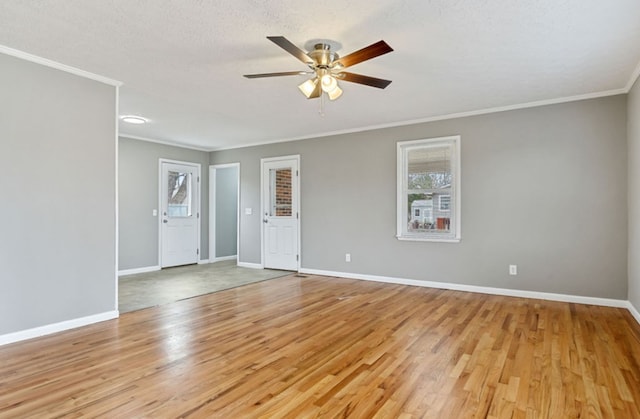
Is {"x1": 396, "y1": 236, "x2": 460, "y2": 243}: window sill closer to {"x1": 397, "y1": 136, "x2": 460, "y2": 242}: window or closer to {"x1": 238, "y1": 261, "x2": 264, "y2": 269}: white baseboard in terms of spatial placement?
{"x1": 397, "y1": 136, "x2": 460, "y2": 242}: window

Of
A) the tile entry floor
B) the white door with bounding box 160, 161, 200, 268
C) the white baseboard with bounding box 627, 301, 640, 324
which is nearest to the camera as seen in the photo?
the white baseboard with bounding box 627, 301, 640, 324

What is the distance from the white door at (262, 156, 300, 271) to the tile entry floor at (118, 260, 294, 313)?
11.7 inches

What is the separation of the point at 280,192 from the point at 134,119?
8.90 ft

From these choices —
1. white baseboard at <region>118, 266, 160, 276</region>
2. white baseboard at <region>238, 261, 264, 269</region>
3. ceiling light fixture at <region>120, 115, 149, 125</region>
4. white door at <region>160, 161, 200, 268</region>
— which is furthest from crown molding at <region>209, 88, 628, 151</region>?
white baseboard at <region>118, 266, 160, 276</region>

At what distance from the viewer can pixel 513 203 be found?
183 inches

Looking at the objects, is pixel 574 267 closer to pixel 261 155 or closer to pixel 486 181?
pixel 486 181

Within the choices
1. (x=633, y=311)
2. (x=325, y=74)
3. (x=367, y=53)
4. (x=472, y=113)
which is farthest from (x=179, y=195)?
(x=633, y=311)

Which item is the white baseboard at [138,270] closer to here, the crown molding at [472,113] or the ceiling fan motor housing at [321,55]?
the crown molding at [472,113]

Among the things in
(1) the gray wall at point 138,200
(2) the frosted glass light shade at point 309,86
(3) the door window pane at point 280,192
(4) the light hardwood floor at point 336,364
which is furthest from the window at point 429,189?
(1) the gray wall at point 138,200

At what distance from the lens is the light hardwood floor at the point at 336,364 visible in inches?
81.4

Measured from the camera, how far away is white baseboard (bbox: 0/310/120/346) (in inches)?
119

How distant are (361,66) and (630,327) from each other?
3.55 metres

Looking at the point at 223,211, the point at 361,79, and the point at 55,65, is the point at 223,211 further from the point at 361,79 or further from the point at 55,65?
the point at 361,79

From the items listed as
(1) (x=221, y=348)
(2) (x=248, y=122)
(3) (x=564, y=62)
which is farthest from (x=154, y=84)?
(3) (x=564, y=62)
